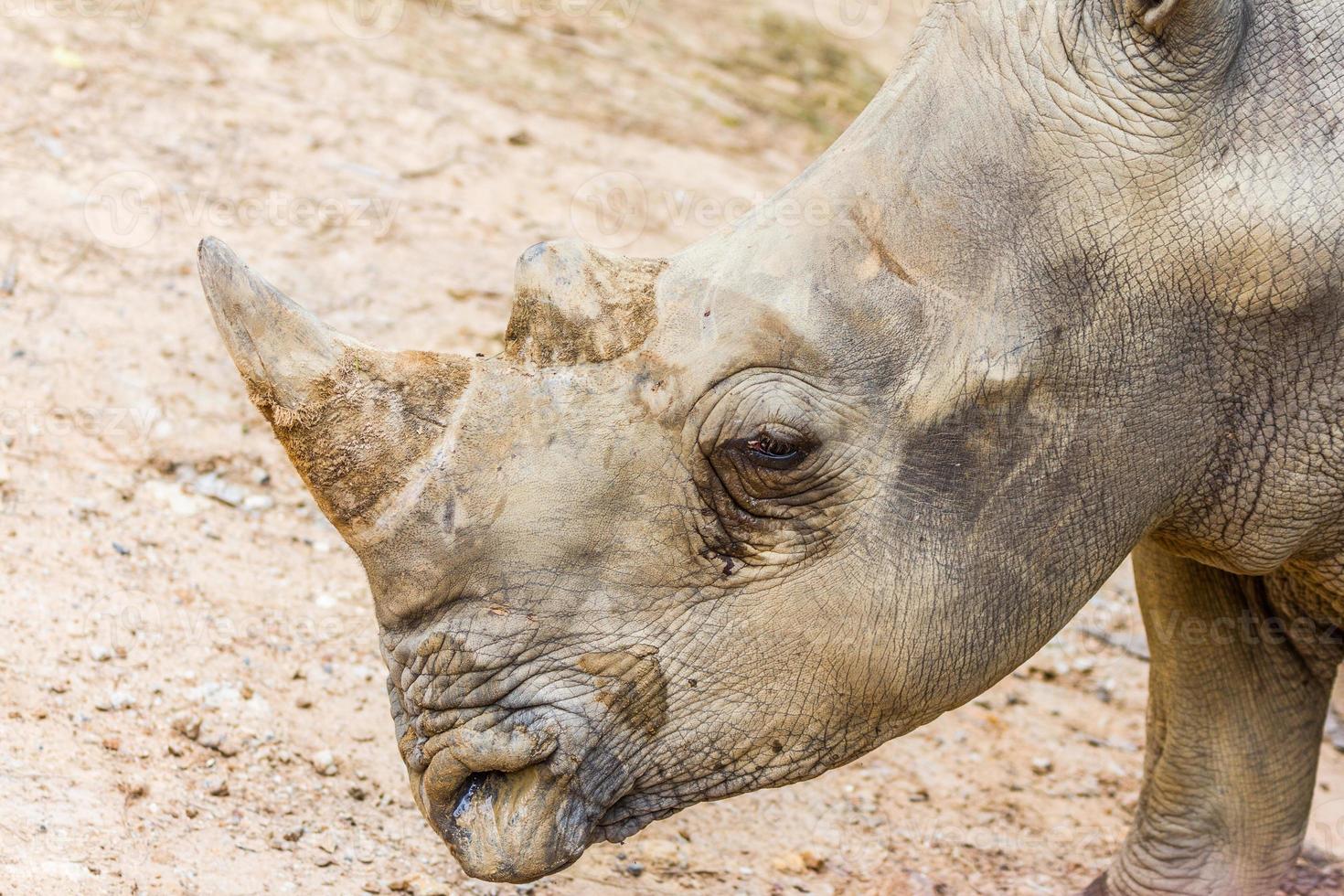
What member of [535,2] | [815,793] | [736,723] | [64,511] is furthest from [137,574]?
[535,2]

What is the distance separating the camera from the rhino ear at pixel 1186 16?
113 inches

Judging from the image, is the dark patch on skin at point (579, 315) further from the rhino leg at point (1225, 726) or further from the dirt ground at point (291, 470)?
the rhino leg at point (1225, 726)

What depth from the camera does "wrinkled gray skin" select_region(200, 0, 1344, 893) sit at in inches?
114

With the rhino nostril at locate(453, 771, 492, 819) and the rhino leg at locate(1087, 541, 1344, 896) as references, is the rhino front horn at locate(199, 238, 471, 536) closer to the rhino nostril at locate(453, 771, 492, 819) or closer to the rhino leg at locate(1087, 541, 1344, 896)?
the rhino nostril at locate(453, 771, 492, 819)

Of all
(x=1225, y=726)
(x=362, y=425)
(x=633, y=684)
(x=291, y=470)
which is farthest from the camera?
(x=291, y=470)

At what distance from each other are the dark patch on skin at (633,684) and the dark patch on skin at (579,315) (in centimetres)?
56

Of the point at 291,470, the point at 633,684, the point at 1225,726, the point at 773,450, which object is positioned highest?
the point at 773,450

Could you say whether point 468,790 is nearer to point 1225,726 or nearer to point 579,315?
point 579,315

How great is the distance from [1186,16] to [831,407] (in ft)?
3.16

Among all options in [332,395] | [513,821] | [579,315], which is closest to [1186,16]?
[579,315]

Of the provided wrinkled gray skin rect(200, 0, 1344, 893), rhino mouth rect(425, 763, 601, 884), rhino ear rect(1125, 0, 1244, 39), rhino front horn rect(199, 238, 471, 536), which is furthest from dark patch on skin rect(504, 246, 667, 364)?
rhino ear rect(1125, 0, 1244, 39)

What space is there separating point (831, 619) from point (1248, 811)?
6.39 feet

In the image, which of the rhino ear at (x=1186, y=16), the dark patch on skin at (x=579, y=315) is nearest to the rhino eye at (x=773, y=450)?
the dark patch on skin at (x=579, y=315)

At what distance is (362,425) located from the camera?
2.88 meters
